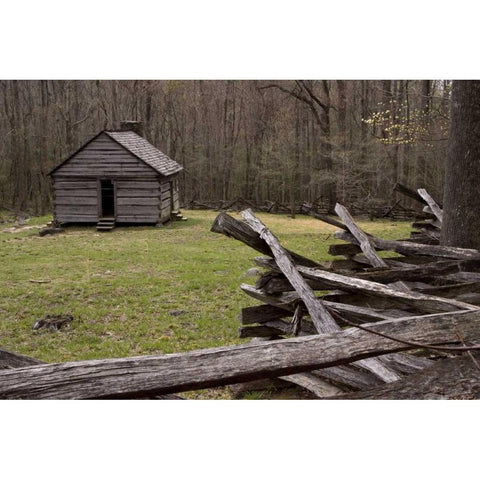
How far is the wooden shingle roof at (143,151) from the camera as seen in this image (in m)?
16.2

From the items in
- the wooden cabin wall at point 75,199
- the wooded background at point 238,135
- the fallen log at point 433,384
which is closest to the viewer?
the fallen log at point 433,384

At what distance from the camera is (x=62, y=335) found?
631 centimetres

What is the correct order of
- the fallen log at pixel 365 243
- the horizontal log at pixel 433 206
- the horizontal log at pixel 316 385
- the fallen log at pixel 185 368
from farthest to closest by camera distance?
the horizontal log at pixel 433 206 < the fallen log at pixel 365 243 < the horizontal log at pixel 316 385 < the fallen log at pixel 185 368

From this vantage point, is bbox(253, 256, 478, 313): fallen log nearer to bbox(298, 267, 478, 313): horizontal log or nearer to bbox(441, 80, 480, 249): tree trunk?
bbox(298, 267, 478, 313): horizontal log

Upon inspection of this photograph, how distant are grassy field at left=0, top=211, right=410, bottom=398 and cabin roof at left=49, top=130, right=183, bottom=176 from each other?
9.55 ft

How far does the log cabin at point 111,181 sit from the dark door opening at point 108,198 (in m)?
0.63

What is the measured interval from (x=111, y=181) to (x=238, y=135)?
4.81m

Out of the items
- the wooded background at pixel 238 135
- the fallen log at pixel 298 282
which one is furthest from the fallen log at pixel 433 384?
the wooded background at pixel 238 135

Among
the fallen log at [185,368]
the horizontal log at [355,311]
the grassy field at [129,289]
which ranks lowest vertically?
the grassy field at [129,289]

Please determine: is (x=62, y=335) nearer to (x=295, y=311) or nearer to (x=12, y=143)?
(x=295, y=311)

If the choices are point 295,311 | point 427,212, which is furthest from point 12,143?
point 295,311

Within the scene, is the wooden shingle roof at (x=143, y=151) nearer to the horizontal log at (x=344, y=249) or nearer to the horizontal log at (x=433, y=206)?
the horizontal log at (x=433, y=206)

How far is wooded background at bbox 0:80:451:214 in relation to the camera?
1559 cm

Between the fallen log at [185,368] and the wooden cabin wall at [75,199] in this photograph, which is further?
the wooden cabin wall at [75,199]
